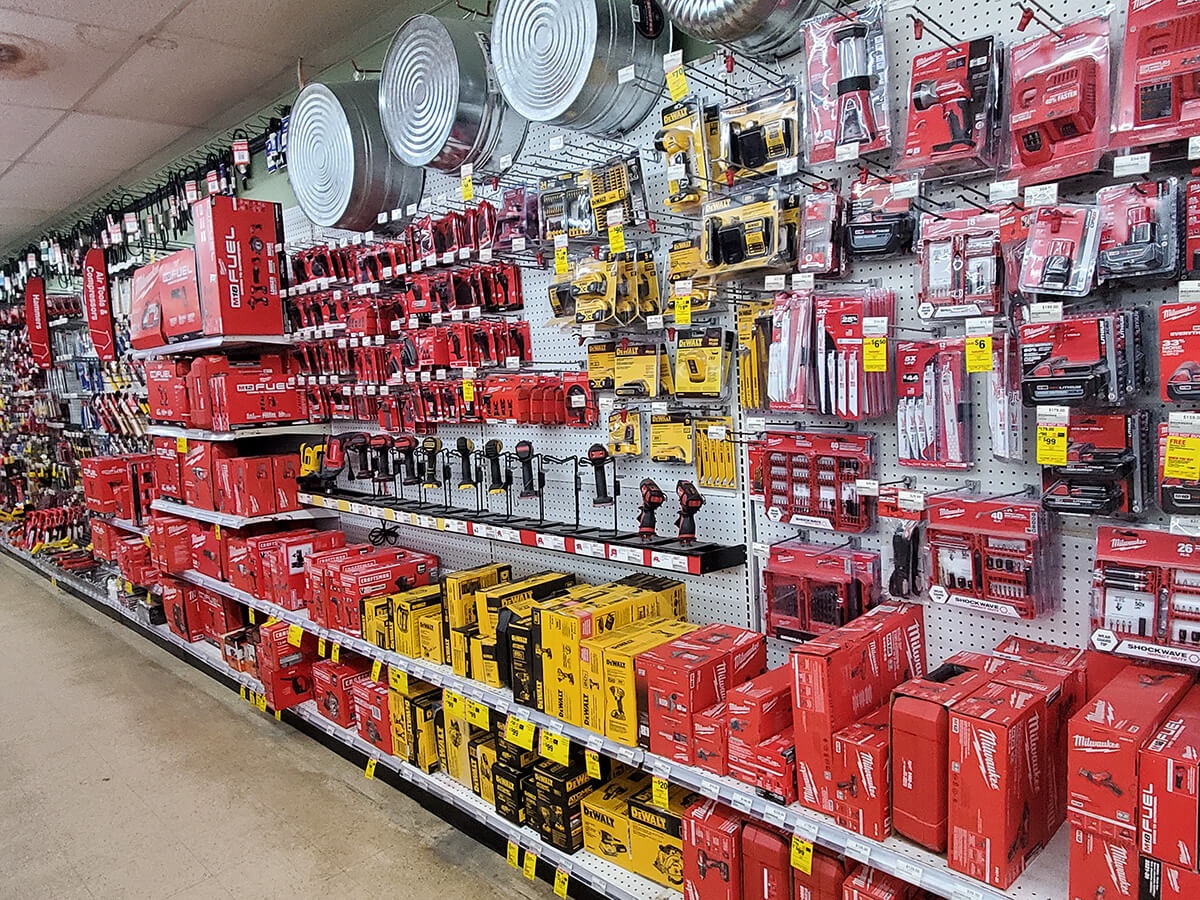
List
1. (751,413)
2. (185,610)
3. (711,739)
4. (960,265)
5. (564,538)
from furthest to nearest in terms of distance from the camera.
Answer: (185,610) < (564,538) < (751,413) < (711,739) < (960,265)

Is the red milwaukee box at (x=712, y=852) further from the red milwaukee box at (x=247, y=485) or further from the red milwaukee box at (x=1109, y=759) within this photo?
the red milwaukee box at (x=247, y=485)

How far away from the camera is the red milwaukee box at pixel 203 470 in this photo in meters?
4.70

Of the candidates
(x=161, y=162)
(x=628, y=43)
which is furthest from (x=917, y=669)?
(x=161, y=162)

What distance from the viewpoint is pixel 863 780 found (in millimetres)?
1824

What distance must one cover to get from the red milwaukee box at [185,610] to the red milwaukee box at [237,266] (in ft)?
6.22

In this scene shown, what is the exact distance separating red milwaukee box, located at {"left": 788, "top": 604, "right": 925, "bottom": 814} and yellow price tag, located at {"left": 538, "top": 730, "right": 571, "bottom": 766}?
89 centimetres

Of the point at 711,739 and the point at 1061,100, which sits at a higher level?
the point at 1061,100

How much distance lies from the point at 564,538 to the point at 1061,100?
1963 millimetres

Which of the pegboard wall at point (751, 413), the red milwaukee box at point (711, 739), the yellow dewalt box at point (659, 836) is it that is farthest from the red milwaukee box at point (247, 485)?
the red milwaukee box at point (711, 739)

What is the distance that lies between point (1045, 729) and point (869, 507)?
78cm

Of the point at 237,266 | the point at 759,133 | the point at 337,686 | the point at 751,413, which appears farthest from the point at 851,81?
the point at 237,266

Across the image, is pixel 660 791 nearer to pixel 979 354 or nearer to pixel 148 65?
pixel 979 354

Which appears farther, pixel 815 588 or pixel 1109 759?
pixel 815 588

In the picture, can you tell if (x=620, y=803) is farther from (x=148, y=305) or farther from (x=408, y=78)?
(x=148, y=305)
